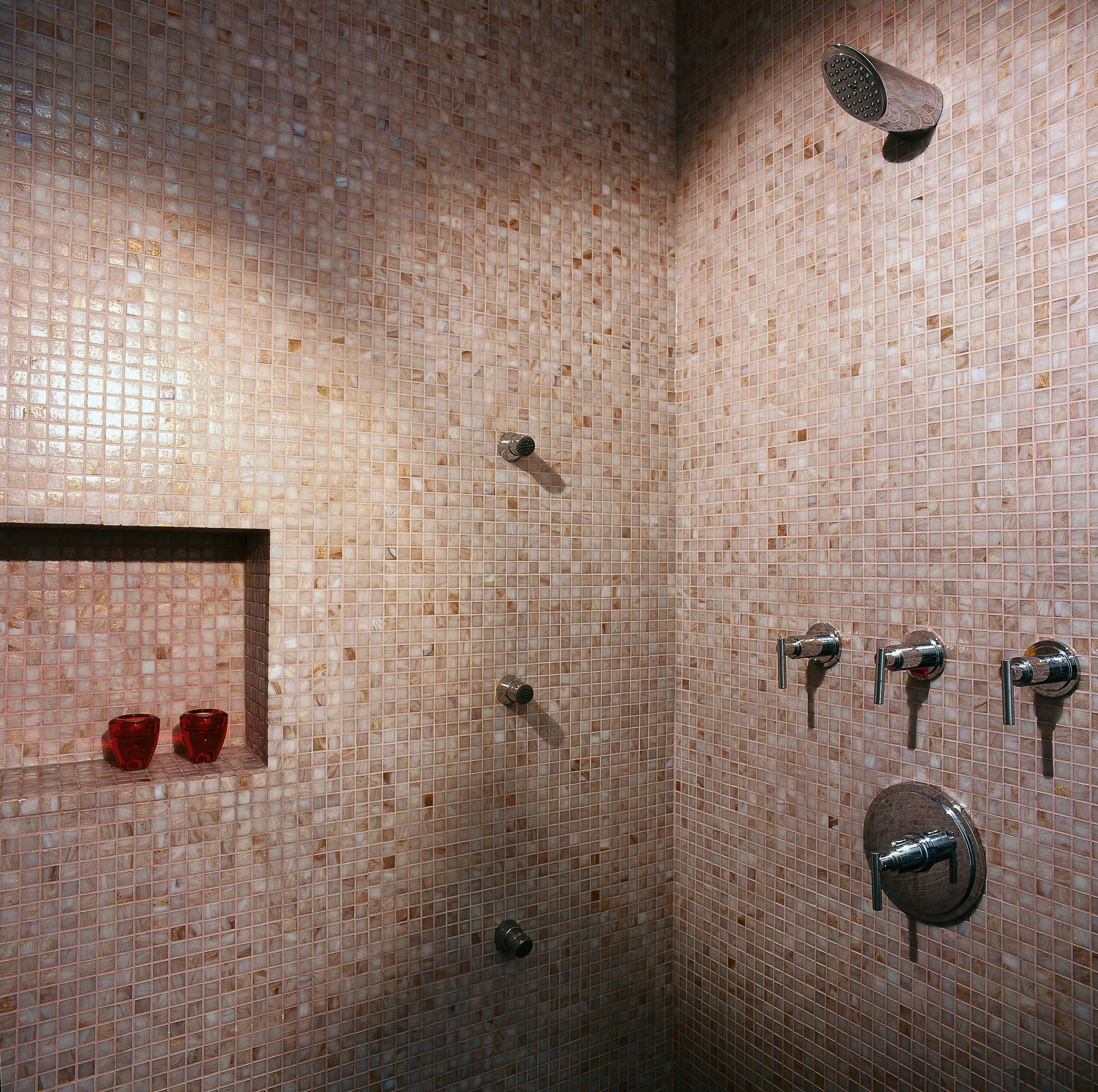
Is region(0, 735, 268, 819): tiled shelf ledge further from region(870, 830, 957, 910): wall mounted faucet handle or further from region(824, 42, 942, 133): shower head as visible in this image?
region(824, 42, 942, 133): shower head

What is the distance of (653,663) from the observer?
1.61m

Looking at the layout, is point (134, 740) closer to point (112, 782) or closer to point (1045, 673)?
point (112, 782)

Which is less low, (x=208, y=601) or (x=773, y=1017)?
(x=208, y=601)

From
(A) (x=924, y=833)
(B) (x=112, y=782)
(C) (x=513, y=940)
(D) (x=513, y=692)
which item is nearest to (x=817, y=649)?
(A) (x=924, y=833)

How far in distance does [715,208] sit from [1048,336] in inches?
29.3

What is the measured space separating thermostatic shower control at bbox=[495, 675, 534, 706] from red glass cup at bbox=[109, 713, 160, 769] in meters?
0.58

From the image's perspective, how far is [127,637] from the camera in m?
1.27

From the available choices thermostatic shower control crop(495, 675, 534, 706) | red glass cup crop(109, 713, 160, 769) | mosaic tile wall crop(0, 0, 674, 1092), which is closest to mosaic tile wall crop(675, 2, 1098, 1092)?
mosaic tile wall crop(0, 0, 674, 1092)

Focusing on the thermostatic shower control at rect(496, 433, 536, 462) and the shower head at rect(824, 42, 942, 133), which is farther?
the thermostatic shower control at rect(496, 433, 536, 462)

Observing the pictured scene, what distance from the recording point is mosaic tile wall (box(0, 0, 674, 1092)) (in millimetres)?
1104

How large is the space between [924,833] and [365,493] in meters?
1.03

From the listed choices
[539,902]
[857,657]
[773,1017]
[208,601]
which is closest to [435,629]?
[208,601]

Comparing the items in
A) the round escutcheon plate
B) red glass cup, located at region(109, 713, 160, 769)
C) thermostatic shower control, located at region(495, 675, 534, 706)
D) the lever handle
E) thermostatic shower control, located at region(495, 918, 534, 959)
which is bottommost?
thermostatic shower control, located at region(495, 918, 534, 959)

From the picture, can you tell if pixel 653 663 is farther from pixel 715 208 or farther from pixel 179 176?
pixel 179 176
